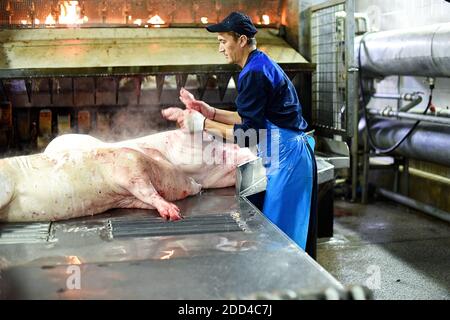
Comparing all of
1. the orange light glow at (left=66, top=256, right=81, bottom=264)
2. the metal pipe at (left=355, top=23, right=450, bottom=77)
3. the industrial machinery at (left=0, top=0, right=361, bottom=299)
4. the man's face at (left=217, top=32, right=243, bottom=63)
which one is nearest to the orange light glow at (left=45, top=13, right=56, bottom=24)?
the industrial machinery at (left=0, top=0, right=361, bottom=299)

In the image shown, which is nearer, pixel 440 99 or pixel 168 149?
pixel 168 149

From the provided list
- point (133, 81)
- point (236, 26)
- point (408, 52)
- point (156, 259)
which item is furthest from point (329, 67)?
point (156, 259)

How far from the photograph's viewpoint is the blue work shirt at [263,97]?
3369 mm

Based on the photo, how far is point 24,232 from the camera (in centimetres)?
271

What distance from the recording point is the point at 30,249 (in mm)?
2428

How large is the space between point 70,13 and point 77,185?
262cm

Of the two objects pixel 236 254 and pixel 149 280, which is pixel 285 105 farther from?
pixel 149 280

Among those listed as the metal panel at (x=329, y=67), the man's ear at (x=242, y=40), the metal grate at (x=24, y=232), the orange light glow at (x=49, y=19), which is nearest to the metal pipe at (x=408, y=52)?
the metal panel at (x=329, y=67)

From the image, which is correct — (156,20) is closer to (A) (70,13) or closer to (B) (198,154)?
(A) (70,13)

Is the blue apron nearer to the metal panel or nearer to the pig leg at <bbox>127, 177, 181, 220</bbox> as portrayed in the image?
the pig leg at <bbox>127, 177, 181, 220</bbox>

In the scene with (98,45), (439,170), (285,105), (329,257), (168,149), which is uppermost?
(98,45)

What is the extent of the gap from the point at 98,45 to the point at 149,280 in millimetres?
3329

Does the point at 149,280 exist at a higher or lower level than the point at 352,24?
lower

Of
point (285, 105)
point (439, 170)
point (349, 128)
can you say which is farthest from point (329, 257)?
point (439, 170)
